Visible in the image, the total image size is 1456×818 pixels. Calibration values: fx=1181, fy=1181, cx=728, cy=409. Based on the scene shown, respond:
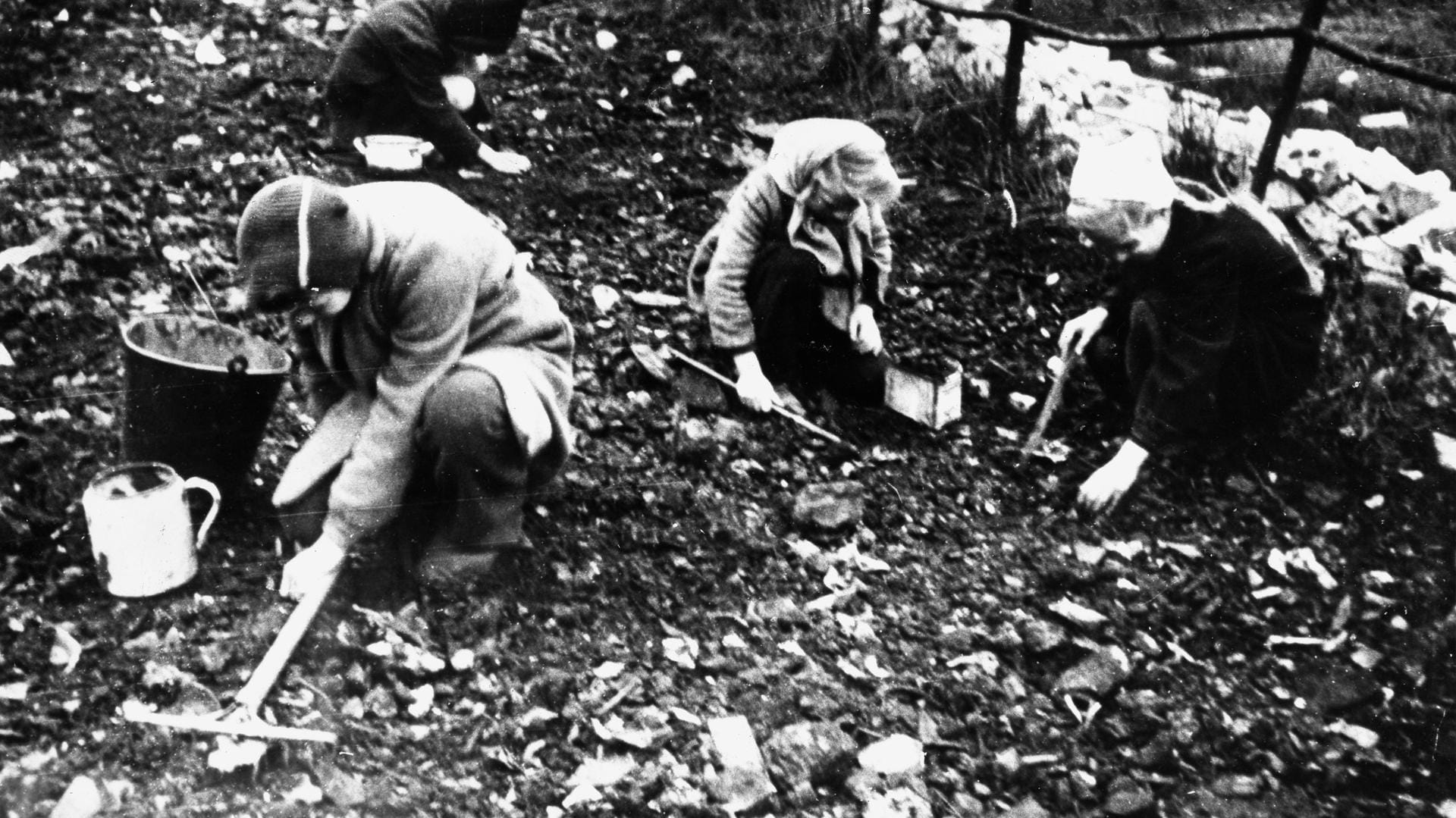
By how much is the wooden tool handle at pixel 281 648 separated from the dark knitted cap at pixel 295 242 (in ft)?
1.68

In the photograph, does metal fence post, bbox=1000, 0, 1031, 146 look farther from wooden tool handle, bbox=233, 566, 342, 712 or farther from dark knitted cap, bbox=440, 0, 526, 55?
wooden tool handle, bbox=233, 566, 342, 712

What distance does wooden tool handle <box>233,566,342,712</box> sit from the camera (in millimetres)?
1807

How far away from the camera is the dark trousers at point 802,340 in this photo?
8.30 ft

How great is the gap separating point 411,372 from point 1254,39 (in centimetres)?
178

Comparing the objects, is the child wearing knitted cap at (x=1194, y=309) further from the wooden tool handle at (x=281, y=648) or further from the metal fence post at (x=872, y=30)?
the wooden tool handle at (x=281, y=648)

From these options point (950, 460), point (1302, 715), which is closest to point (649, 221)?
point (950, 460)

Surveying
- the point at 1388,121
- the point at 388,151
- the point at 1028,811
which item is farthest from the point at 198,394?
the point at 1388,121

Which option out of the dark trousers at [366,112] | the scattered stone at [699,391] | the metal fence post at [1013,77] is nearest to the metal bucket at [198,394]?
the dark trousers at [366,112]

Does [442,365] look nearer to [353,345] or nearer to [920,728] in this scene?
[353,345]

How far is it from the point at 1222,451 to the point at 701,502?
1.06 m

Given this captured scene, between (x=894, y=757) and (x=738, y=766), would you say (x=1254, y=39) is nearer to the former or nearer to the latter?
(x=894, y=757)

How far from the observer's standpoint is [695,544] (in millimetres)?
2191

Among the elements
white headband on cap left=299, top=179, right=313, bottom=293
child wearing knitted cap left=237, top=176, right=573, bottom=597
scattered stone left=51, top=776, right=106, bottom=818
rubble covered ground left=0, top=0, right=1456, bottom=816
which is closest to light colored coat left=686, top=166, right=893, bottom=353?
rubble covered ground left=0, top=0, right=1456, bottom=816

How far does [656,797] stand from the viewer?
179 cm
